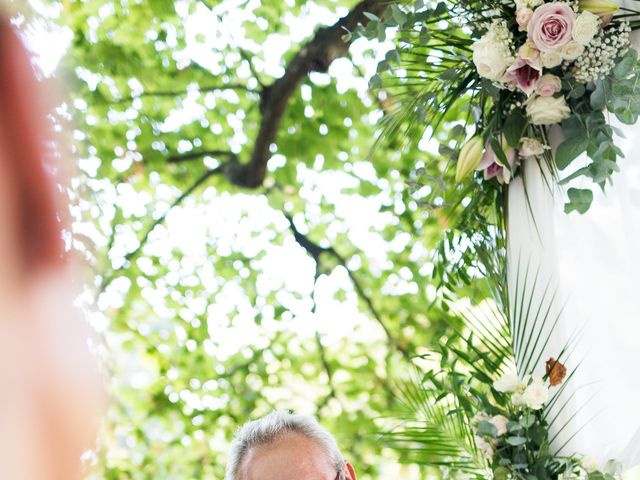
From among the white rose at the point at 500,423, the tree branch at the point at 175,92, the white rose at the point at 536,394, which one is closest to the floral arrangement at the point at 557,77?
the white rose at the point at 536,394

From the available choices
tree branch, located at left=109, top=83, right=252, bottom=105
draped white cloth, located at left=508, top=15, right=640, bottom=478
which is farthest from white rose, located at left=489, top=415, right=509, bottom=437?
tree branch, located at left=109, top=83, right=252, bottom=105

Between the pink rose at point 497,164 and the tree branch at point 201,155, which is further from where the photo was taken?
the tree branch at point 201,155

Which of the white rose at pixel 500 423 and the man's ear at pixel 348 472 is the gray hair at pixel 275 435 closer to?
the man's ear at pixel 348 472

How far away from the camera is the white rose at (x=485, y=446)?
2195 millimetres

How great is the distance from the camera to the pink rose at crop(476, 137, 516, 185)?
2240mm

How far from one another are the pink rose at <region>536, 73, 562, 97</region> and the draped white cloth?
168 mm

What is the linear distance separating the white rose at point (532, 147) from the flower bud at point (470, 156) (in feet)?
0.34

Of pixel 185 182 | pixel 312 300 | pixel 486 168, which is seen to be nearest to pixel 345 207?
pixel 312 300

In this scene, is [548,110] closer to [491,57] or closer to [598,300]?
[491,57]

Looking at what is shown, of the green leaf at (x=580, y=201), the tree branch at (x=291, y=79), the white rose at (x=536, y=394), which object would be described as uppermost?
the tree branch at (x=291, y=79)

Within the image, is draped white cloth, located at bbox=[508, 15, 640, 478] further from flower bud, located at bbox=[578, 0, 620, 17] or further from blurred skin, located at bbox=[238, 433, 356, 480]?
blurred skin, located at bbox=[238, 433, 356, 480]

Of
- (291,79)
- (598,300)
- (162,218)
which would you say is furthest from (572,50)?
(162,218)

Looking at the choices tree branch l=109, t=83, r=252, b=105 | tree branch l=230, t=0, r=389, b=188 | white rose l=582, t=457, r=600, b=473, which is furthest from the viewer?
tree branch l=109, t=83, r=252, b=105

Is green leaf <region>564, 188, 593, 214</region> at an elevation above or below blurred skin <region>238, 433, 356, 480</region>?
above
